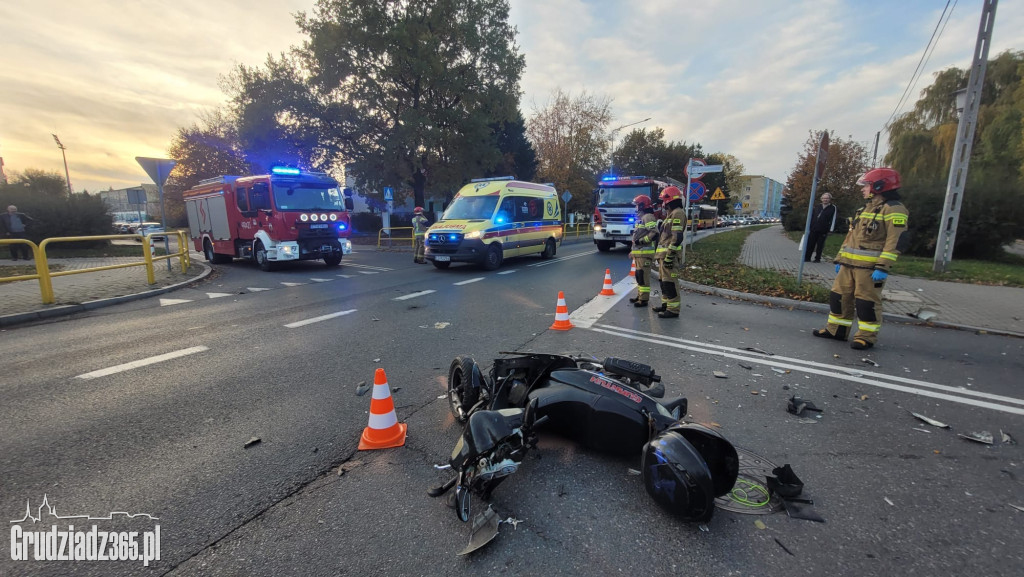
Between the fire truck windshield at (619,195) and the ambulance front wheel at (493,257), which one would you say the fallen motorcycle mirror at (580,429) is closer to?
the ambulance front wheel at (493,257)

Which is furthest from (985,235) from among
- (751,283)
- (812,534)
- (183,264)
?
(183,264)

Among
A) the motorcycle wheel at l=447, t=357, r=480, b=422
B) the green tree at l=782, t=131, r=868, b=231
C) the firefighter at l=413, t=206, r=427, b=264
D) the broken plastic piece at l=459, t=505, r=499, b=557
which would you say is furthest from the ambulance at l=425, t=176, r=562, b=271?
the green tree at l=782, t=131, r=868, b=231

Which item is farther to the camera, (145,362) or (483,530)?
(145,362)

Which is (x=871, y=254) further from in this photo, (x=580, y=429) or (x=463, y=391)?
(x=463, y=391)

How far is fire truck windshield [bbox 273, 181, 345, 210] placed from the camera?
11.4 metres

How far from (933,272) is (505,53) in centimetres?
2216

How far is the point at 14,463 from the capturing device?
104 inches

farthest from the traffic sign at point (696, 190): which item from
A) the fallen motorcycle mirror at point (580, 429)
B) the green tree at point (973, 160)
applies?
the fallen motorcycle mirror at point (580, 429)

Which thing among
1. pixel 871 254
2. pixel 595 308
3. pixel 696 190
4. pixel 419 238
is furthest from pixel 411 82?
pixel 871 254

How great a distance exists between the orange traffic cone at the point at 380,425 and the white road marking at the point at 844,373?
3.54 metres

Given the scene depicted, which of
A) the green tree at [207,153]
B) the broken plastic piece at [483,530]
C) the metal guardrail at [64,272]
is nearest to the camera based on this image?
the broken plastic piece at [483,530]

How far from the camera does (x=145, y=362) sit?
4.55 m

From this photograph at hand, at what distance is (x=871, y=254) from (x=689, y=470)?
15.8 ft

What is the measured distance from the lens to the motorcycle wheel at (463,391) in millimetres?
3045
